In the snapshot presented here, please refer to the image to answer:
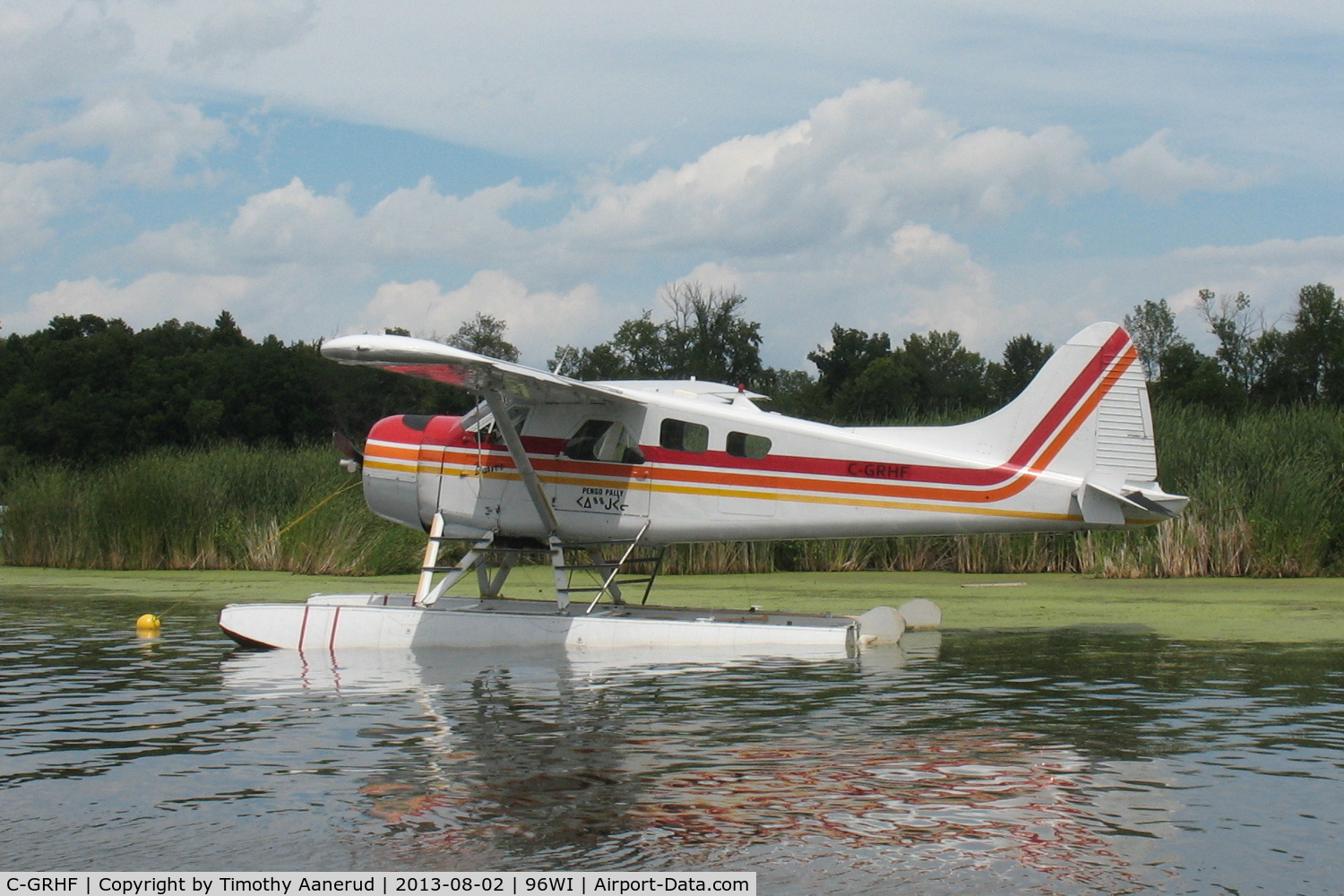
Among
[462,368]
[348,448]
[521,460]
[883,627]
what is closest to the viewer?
[462,368]

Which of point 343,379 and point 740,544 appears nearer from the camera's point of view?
point 740,544

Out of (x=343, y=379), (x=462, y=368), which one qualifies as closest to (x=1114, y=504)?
(x=462, y=368)

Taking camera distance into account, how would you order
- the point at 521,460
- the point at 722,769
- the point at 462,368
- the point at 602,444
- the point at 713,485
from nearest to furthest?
the point at 722,769
the point at 462,368
the point at 521,460
the point at 713,485
the point at 602,444

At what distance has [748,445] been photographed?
1109cm

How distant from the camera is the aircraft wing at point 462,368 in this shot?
9.87 metres

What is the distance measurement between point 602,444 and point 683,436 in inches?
27.2

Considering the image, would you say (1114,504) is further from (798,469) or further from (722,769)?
(722,769)

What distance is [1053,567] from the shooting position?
58.9 ft

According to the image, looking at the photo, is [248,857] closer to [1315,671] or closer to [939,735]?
[939,735]

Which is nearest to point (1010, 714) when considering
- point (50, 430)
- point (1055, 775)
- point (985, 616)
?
point (1055, 775)

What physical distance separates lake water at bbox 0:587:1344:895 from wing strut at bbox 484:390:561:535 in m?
1.73

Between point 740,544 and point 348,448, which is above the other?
point 348,448

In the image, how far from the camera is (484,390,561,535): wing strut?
1088 centimetres

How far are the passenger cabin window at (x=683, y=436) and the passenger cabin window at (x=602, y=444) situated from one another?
26 cm
